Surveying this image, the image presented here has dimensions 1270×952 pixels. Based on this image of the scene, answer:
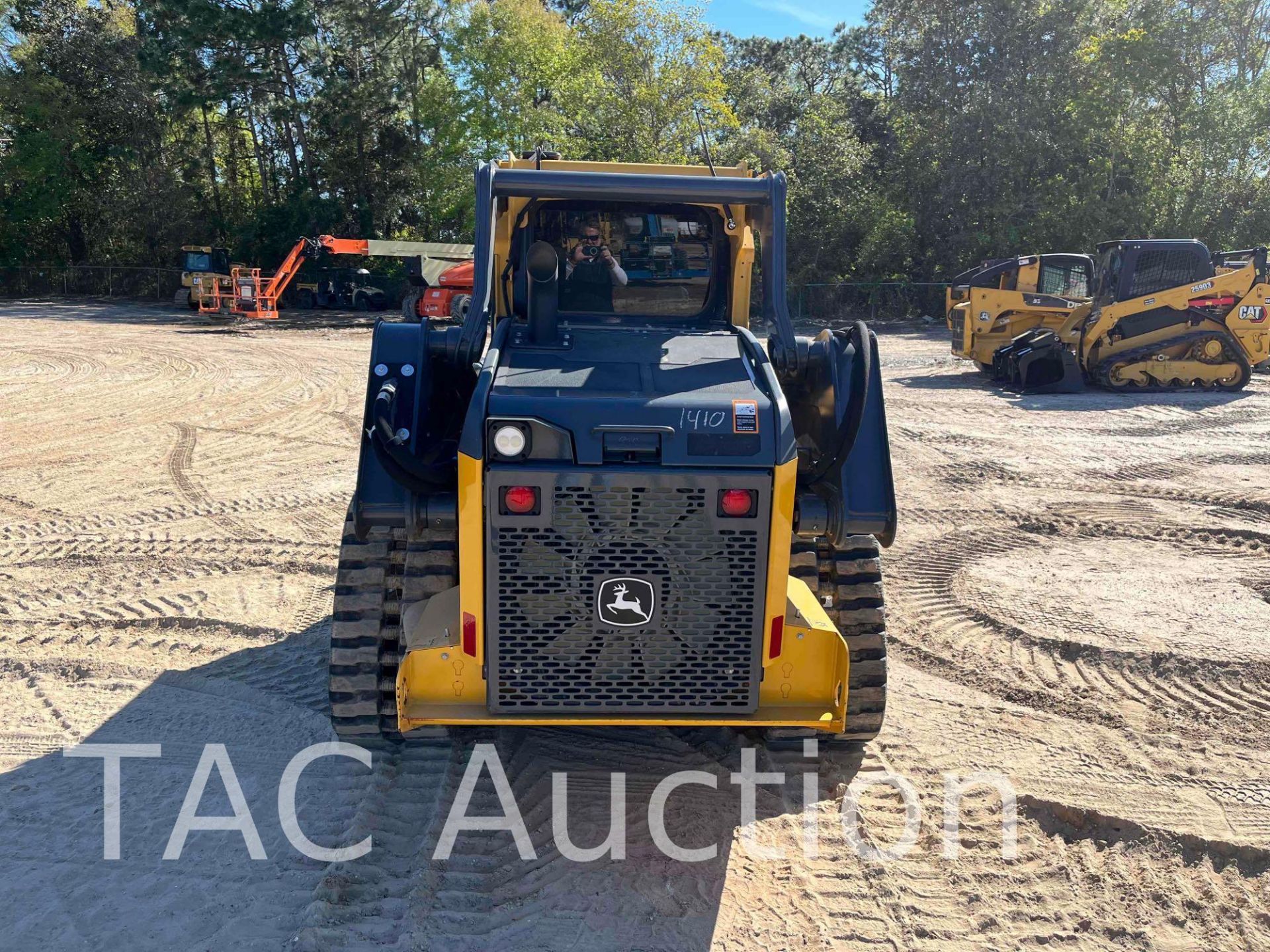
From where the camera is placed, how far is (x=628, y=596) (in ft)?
12.7

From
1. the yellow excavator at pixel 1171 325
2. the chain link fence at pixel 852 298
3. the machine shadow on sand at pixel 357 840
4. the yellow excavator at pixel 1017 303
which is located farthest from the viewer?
the chain link fence at pixel 852 298

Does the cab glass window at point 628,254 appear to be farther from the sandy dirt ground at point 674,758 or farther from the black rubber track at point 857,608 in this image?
the sandy dirt ground at point 674,758

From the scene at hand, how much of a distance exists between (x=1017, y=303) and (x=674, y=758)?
1511cm

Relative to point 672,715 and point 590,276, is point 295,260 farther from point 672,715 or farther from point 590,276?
point 672,715

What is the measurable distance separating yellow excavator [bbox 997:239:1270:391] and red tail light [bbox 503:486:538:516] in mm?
14255

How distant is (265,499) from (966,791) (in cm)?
690

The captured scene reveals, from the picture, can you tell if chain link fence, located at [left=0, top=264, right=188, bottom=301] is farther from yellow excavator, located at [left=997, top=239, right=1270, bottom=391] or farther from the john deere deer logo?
the john deere deer logo

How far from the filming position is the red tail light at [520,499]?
3.76 meters

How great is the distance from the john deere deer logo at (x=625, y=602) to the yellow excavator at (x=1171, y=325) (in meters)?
14.0

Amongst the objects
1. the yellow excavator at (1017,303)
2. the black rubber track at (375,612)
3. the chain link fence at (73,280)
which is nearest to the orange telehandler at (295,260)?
the chain link fence at (73,280)

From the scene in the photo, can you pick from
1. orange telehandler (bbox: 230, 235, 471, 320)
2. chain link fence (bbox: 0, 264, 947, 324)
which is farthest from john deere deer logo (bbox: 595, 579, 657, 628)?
chain link fence (bbox: 0, 264, 947, 324)

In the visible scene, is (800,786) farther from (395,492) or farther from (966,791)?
(395,492)

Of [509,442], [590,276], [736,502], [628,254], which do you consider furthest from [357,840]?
[628,254]

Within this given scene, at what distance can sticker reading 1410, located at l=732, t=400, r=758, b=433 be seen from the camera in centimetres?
384
